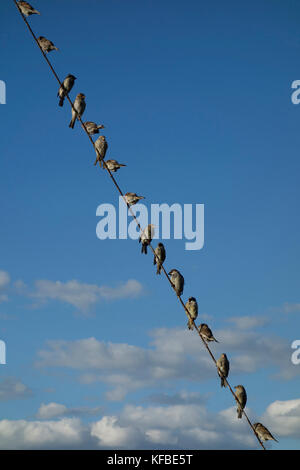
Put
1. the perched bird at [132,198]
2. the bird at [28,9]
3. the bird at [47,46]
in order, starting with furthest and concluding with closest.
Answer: the perched bird at [132,198]
the bird at [47,46]
the bird at [28,9]

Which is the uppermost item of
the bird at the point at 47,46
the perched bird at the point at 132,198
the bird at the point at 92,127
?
the bird at the point at 47,46

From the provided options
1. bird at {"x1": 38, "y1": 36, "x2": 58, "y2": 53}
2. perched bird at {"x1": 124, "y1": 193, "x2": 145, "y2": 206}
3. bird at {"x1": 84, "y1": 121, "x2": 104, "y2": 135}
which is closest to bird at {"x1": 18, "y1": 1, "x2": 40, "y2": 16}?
bird at {"x1": 38, "y1": 36, "x2": 58, "y2": 53}

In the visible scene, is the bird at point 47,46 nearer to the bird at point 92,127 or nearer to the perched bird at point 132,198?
the bird at point 92,127

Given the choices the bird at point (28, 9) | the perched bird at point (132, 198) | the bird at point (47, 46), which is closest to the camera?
the bird at point (28, 9)

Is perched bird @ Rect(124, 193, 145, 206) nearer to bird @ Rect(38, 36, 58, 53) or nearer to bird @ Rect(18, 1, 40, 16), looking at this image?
bird @ Rect(38, 36, 58, 53)

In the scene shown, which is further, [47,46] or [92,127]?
[92,127]

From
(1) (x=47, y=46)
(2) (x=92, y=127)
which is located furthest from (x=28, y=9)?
(2) (x=92, y=127)

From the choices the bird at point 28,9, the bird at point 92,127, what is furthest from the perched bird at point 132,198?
the bird at point 28,9

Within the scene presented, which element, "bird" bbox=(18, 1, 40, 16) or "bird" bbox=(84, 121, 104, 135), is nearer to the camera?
"bird" bbox=(18, 1, 40, 16)

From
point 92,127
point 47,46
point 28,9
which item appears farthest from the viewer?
point 92,127

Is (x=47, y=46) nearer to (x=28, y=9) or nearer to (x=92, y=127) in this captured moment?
(x=28, y=9)
